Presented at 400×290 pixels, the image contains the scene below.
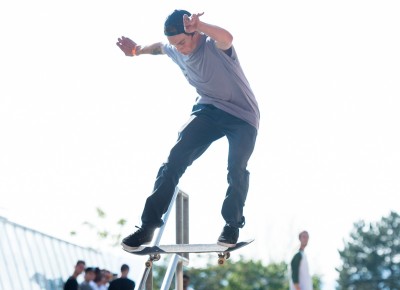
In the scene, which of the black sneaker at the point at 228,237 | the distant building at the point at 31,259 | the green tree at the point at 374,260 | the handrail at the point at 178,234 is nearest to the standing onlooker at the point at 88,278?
the distant building at the point at 31,259

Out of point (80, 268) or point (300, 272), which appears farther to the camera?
point (80, 268)

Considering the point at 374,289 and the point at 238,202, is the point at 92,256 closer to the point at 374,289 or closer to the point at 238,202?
the point at 238,202

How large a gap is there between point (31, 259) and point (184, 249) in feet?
53.7

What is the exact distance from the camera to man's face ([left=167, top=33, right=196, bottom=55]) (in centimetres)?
784

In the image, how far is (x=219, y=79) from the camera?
8.08 m

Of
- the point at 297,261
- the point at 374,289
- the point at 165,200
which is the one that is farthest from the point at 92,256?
the point at 374,289

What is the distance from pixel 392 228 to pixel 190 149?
91.3m

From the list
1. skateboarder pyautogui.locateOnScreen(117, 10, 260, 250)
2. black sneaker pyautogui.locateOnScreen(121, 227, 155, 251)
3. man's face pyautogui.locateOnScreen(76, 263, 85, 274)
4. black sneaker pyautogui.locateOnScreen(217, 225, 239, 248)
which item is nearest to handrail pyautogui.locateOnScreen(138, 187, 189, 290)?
black sneaker pyautogui.locateOnScreen(121, 227, 155, 251)

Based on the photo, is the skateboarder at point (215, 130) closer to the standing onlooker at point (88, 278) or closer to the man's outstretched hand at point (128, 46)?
the man's outstretched hand at point (128, 46)

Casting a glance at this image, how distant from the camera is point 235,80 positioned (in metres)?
8.10

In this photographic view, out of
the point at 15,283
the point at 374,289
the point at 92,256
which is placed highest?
the point at 374,289

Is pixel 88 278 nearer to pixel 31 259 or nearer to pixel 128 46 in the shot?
pixel 128 46

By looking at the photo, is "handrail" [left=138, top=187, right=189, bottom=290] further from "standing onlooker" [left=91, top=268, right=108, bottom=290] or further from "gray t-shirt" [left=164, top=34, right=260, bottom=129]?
"standing onlooker" [left=91, top=268, right=108, bottom=290]

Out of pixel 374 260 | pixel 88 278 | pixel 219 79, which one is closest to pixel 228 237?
pixel 219 79
